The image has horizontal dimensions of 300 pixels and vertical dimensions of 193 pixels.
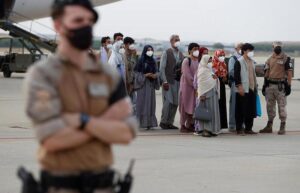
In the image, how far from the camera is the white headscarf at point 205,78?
1279 centimetres

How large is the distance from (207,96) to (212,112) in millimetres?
269

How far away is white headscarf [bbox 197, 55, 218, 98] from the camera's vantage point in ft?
42.0

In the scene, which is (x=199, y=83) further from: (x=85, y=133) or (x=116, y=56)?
(x=85, y=133)

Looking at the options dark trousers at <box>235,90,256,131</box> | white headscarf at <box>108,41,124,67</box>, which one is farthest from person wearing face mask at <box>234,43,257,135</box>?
white headscarf at <box>108,41,124,67</box>

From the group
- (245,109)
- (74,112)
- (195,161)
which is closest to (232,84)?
(245,109)

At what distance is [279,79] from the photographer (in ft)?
44.4

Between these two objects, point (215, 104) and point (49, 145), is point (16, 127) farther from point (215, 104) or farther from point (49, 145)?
Result: point (49, 145)

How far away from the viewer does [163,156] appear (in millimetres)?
10242

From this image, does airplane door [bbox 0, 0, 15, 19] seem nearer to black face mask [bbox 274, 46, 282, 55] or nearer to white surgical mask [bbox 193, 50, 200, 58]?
white surgical mask [bbox 193, 50, 200, 58]

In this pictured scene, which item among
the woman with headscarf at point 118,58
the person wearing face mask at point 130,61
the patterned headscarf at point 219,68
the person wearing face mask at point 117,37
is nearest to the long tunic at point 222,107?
the patterned headscarf at point 219,68

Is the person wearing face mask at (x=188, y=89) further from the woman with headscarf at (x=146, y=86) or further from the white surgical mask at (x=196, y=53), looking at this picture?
the woman with headscarf at (x=146, y=86)

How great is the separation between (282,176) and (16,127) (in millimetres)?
6239

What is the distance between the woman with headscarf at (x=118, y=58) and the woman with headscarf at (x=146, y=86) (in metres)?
0.25

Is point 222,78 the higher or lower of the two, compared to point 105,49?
lower
